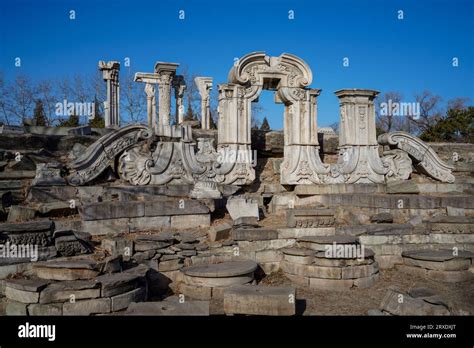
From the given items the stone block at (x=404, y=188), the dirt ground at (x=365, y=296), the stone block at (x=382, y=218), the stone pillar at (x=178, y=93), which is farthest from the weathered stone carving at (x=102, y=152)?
the stone pillar at (x=178, y=93)

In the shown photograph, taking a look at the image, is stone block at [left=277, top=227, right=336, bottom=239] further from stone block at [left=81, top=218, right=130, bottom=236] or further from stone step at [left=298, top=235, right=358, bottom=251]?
stone block at [left=81, top=218, right=130, bottom=236]

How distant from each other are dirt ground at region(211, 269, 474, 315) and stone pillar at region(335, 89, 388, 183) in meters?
3.71

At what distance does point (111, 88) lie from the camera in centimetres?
2081

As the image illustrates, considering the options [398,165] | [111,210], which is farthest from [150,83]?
[111,210]

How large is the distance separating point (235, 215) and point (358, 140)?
4.28 m

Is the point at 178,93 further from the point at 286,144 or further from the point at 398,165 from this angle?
the point at 398,165

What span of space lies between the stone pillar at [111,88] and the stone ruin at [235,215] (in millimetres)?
10119

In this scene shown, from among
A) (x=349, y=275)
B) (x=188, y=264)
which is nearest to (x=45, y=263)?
(x=188, y=264)

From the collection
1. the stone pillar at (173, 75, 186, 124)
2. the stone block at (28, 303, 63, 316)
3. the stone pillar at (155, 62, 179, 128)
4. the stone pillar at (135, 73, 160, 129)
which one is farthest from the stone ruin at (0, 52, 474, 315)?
the stone pillar at (173, 75, 186, 124)

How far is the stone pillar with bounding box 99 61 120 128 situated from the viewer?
20.5 m

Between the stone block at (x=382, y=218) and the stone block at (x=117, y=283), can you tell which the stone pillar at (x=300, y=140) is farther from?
the stone block at (x=117, y=283)
